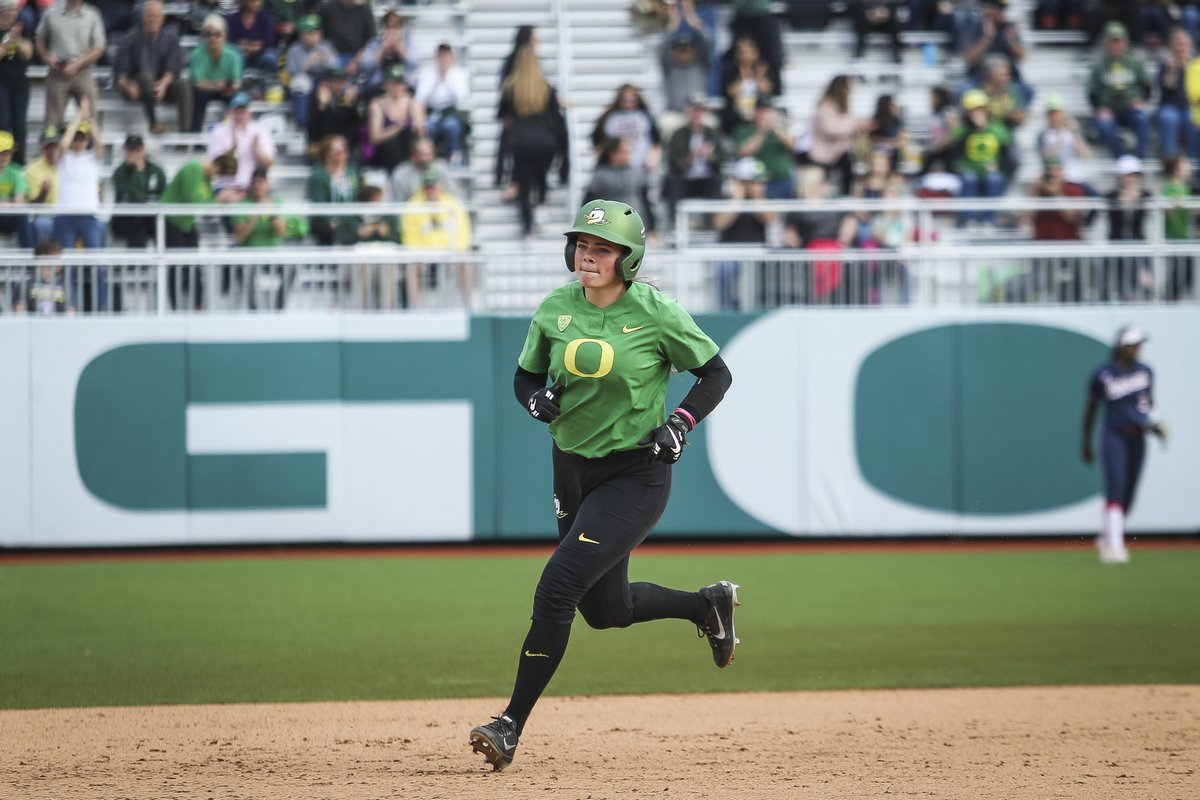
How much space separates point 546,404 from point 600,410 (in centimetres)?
24

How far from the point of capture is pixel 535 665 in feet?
20.4

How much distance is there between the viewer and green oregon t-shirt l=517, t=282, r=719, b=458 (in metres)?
6.36

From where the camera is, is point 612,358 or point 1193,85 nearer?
point 612,358

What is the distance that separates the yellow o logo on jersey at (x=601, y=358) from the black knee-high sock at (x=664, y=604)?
111 centimetres

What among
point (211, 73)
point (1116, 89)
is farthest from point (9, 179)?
point (1116, 89)

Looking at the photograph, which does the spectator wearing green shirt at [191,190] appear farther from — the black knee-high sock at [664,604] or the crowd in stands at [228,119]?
the black knee-high sock at [664,604]

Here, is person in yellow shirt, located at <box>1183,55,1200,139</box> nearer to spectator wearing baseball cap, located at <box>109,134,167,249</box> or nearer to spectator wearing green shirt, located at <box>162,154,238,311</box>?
spectator wearing green shirt, located at <box>162,154,238,311</box>

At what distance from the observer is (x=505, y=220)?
60.5ft

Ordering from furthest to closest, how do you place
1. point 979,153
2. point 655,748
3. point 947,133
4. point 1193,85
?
point 1193,85 → point 947,133 → point 979,153 → point 655,748

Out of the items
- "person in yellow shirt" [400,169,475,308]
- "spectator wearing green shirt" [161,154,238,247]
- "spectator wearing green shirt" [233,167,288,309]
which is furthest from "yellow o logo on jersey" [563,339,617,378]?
"spectator wearing green shirt" [161,154,238,247]

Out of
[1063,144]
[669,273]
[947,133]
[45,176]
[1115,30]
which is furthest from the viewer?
[1115,30]

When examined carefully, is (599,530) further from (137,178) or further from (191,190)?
(137,178)

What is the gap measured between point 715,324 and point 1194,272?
191 inches

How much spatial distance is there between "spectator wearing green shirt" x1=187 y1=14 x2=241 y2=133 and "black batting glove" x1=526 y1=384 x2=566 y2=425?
1271cm
